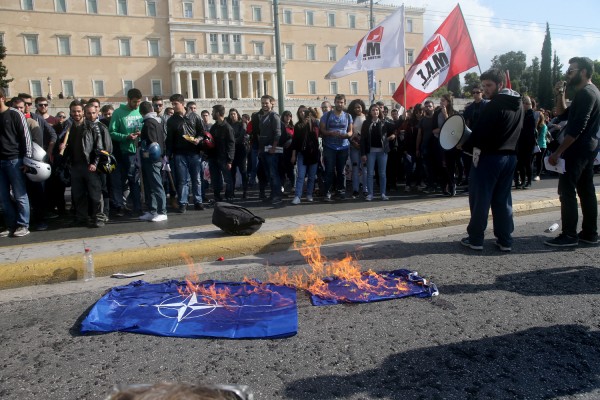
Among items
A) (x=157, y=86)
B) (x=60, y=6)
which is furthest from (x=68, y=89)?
(x=157, y=86)

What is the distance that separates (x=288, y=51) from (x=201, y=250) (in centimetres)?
7180

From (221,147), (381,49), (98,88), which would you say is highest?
(98,88)

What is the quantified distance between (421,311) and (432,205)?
4860mm

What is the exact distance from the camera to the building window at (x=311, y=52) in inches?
2943

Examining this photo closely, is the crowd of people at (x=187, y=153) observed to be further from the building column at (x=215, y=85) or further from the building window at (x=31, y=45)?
the building window at (x=31, y=45)

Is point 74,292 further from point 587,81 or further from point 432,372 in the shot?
point 587,81

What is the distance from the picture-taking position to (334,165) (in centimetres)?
955

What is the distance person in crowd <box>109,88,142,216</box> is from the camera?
7945 mm

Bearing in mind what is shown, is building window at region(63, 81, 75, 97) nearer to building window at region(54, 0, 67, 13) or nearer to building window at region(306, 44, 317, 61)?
building window at region(54, 0, 67, 13)

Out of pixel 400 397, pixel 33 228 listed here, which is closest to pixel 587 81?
pixel 400 397

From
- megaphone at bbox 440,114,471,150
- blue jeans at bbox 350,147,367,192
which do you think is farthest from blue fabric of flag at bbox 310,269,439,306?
blue jeans at bbox 350,147,367,192

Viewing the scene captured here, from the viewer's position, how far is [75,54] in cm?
6269

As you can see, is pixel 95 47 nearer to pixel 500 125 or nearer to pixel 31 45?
pixel 31 45

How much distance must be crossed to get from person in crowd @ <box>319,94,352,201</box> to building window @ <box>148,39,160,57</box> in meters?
64.0
